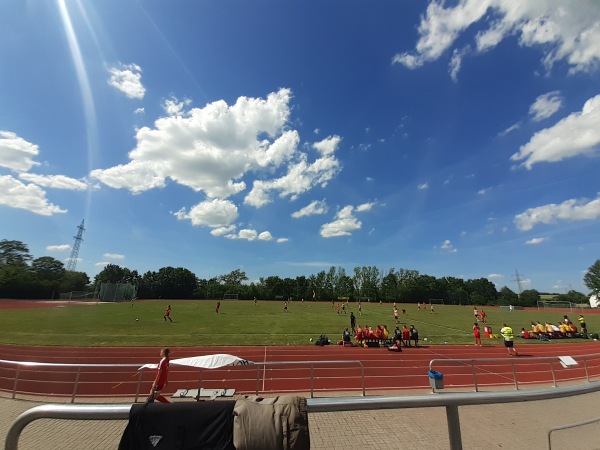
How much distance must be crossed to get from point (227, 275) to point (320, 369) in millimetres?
129679

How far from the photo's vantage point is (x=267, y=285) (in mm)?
107062

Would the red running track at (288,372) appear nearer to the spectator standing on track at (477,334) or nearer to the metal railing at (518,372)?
the metal railing at (518,372)

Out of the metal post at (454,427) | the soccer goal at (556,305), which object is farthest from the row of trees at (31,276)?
the soccer goal at (556,305)

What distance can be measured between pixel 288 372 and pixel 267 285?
92.7 meters

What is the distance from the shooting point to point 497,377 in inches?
631

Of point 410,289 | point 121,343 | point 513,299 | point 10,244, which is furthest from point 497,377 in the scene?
point 10,244

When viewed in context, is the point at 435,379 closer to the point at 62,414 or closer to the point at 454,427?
the point at 454,427

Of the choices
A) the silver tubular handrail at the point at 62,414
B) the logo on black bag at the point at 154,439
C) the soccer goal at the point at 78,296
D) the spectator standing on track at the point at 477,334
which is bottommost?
the spectator standing on track at the point at 477,334

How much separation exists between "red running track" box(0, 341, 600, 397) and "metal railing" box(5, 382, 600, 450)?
7906 millimetres

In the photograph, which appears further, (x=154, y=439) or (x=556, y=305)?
(x=556, y=305)

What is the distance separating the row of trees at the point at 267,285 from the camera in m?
83.7

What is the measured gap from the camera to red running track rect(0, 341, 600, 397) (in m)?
13.6

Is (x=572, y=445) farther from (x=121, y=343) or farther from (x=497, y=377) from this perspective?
(x=121, y=343)

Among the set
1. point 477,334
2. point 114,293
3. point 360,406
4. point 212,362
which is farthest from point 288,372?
point 114,293
